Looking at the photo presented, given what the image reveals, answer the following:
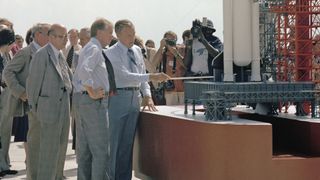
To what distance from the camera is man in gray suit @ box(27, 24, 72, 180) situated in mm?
6391

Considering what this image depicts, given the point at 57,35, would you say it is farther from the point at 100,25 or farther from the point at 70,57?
the point at 70,57

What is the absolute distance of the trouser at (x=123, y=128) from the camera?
22.1 feet

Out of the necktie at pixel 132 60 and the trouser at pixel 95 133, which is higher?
the necktie at pixel 132 60

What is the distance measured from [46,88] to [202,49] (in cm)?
310

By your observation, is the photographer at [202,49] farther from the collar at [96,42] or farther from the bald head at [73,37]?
the bald head at [73,37]

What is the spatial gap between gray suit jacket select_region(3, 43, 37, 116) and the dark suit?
604 mm

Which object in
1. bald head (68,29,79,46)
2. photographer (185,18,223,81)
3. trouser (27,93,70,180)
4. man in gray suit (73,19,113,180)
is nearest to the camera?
man in gray suit (73,19,113,180)

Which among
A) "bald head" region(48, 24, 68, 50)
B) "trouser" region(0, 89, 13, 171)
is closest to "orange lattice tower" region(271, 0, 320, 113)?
"trouser" region(0, 89, 13, 171)

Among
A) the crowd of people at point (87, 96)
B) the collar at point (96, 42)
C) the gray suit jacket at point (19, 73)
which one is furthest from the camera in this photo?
the gray suit jacket at point (19, 73)

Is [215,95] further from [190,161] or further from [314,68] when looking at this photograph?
[314,68]

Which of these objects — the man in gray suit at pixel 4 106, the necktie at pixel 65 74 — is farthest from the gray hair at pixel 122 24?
the man in gray suit at pixel 4 106

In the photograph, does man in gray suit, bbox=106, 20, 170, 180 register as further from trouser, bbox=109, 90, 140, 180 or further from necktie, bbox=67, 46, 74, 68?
necktie, bbox=67, 46, 74, 68

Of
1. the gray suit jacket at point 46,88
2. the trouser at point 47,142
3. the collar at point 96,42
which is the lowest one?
the trouser at point 47,142

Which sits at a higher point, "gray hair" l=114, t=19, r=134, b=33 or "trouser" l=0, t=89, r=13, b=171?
"gray hair" l=114, t=19, r=134, b=33
